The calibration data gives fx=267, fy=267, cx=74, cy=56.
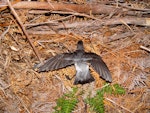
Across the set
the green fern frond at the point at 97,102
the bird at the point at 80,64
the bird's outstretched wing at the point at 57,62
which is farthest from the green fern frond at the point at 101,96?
the bird's outstretched wing at the point at 57,62

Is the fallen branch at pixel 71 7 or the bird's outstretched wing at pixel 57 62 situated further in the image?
the fallen branch at pixel 71 7

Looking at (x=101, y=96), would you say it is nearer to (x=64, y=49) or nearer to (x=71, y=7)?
(x=64, y=49)

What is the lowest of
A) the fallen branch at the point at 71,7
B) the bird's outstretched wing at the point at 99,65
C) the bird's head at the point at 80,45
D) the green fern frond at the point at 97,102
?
the green fern frond at the point at 97,102

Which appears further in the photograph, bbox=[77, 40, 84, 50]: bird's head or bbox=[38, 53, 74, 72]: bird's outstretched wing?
bbox=[77, 40, 84, 50]: bird's head

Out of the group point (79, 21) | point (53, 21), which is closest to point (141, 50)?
point (79, 21)

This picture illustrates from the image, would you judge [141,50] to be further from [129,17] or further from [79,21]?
[79,21]

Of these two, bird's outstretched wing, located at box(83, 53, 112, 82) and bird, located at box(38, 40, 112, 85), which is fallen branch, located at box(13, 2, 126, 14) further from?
bird's outstretched wing, located at box(83, 53, 112, 82)

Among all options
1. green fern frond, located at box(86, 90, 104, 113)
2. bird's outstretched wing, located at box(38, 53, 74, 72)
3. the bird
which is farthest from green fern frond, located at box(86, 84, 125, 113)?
bird's outstretched wing, located at box(38, 53, 74, 72)

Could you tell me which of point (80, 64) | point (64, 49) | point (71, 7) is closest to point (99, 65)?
point (80, 64)

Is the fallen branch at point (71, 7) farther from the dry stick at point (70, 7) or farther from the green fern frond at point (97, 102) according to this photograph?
the green fern frond at point (97, 102)
